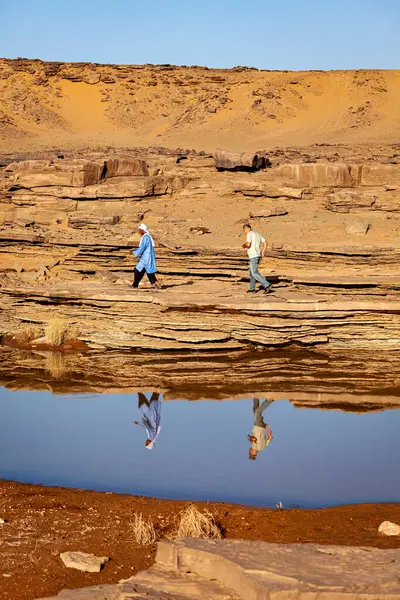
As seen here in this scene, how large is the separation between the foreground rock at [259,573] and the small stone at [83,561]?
0.55m

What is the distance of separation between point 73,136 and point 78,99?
7712 millimetres

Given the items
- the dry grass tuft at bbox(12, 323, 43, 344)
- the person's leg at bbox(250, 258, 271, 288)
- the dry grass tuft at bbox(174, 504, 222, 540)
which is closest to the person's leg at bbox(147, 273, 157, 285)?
the person's leg at bbox(250, 258, 271, 288)

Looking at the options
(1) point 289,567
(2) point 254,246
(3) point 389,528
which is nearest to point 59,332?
(2) point 254,246

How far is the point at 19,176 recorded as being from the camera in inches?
1017

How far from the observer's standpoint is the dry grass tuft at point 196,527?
651 centimetres

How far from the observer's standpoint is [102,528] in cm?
686

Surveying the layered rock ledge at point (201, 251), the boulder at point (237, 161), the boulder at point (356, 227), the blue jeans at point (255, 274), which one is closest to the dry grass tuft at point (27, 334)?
the layered rock ledge at point (201, 251)

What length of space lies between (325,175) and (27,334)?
11556mm

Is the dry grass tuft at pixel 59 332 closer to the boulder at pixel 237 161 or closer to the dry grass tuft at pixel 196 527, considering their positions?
the dry grass tuft at pixel 196 527

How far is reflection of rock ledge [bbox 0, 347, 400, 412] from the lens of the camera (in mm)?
11914

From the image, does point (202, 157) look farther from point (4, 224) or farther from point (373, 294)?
point (373, 294)

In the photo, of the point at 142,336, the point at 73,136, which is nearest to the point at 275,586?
A: the point at 142,336

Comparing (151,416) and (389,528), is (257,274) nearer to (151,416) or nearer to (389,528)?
(151,416)

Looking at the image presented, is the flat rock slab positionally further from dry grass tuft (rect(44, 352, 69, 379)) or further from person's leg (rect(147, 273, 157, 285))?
person's leg (rect(147, 273, 157, 285))
